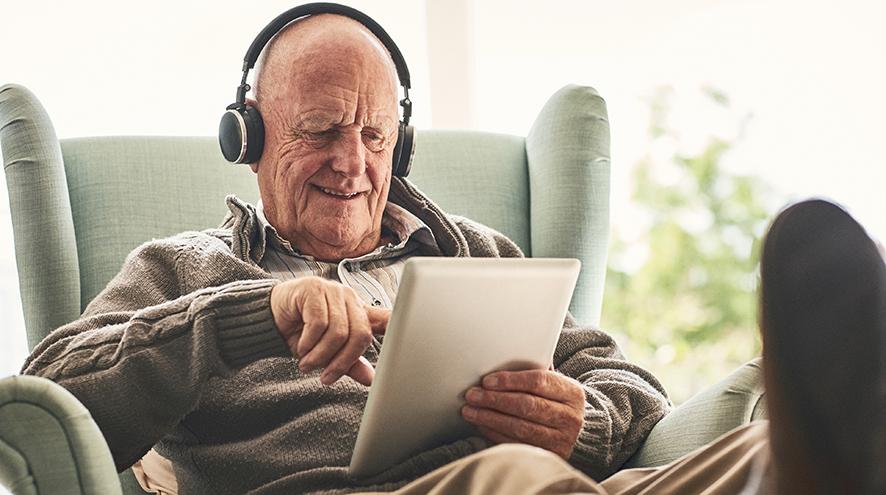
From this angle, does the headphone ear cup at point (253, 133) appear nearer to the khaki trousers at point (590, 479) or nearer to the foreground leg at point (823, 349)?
the khaki trousers at point (590, 479)

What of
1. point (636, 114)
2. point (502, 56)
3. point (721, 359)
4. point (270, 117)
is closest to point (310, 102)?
point (270, 117)

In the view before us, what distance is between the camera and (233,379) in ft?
4.73

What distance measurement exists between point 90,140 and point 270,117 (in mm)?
434

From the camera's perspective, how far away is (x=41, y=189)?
1.69 m

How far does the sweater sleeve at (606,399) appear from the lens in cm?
144

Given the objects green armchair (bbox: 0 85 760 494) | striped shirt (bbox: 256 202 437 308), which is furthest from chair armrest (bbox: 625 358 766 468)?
striped shirt (bbox: 256 202 437 308)

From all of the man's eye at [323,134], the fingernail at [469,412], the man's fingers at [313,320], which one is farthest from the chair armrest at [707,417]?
the man's eye at [323,134]

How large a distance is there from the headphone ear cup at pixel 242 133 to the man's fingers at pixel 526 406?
597 millimetres

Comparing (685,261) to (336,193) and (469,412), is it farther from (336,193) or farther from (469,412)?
(469,412)

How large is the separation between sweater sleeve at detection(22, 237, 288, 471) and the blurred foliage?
3.01 meters

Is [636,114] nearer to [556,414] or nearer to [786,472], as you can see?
[556,414]

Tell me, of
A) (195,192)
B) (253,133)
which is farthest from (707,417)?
(195,192)

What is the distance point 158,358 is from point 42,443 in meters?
0.20

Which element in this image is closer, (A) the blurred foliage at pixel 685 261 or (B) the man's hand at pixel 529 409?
(B) the man's hand at pixel 529 409
